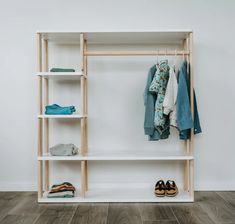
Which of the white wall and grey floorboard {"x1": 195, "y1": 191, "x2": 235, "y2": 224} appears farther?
the white wall

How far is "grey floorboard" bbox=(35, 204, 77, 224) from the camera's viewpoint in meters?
2.59

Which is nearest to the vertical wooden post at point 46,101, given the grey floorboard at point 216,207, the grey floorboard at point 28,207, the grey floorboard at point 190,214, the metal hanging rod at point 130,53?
the grey floorboard at point 28,207

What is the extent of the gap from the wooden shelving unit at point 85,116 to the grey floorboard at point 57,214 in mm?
140

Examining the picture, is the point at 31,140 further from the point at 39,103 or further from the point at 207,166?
the point at 207,166

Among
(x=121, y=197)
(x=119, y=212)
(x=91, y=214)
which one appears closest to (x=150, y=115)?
(x=121, y=197)

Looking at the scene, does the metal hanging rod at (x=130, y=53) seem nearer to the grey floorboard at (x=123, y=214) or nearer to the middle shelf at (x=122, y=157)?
the middle shelf at (x=122, y=157)

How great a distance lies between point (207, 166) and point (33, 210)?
1.82 meters

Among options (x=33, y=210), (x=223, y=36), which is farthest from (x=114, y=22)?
(x=33, y=210)

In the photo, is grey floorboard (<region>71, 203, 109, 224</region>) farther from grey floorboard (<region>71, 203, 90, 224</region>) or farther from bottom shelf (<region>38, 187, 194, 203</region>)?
bottom shelf (<region>38, 187, 194, 203</region>)

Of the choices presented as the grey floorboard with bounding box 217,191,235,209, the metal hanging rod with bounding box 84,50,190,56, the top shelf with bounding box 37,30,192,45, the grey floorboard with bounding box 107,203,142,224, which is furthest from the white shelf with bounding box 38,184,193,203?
the top shelf with bounding box 37,30,192,45

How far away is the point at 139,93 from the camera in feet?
11.8

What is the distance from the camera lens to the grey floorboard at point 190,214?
258 centimetres

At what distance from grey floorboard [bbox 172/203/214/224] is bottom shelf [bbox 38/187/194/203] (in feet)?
0.48

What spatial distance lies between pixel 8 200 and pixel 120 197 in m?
1.05
